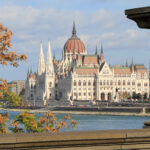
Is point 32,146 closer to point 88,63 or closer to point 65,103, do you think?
point 65,103

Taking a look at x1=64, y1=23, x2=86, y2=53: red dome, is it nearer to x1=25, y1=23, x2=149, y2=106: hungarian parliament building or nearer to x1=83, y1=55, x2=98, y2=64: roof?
x1=25, y1=23, x2=149, y2=106: hungarian parliament building

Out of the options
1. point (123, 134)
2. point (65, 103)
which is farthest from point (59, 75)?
point (123, 134)

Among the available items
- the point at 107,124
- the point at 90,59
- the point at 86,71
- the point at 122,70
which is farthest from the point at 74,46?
the point at 107,124

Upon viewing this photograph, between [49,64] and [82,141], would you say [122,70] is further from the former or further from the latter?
[82,141]

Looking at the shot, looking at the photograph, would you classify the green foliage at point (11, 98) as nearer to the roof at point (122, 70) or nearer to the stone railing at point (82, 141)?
the stone railing at point (82, 141)

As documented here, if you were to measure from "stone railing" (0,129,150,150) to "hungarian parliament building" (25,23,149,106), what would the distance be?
395ft

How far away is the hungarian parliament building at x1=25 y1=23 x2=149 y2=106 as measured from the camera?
137500 millimetres

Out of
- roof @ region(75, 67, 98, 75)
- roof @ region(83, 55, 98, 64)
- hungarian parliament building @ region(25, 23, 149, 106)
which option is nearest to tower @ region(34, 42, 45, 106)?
hungarian parliament building @ region(25, 23, 149, 106)

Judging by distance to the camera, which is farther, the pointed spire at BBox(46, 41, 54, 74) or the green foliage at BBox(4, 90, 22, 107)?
the pointed spire at BBox(46, 41, 54, 74)

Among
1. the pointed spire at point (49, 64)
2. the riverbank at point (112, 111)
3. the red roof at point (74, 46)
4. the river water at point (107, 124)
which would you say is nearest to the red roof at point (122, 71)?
the pointed spire at point (49, 64)

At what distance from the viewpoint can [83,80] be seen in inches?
5413

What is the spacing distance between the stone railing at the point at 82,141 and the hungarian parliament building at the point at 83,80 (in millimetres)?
120461

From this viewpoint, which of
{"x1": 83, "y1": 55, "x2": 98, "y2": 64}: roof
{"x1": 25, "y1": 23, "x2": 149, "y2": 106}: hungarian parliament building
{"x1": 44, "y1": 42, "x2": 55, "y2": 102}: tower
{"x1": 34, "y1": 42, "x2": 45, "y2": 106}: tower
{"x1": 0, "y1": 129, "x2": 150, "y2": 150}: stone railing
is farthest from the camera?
{"x1": 83, "y1": 55, "x2": 98, "y2": 64}: roof

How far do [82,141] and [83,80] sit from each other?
132017 mm
